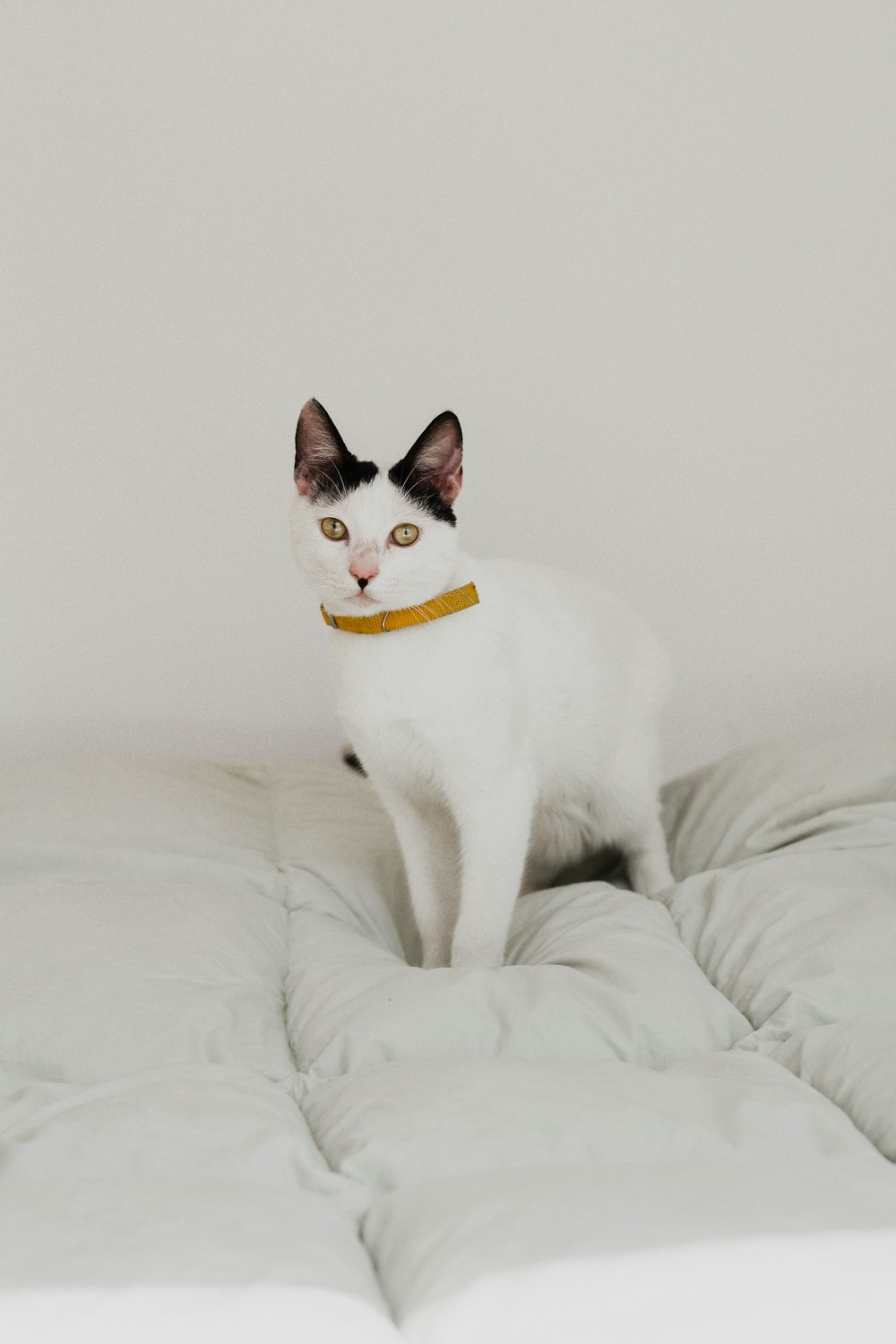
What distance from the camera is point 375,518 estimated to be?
1.55m

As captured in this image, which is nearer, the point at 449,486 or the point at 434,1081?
the point at 434,1081

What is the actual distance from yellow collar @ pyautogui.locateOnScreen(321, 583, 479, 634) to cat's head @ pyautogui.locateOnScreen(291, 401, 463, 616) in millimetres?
15

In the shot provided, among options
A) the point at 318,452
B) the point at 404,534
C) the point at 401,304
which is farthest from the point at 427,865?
the point at 401,304

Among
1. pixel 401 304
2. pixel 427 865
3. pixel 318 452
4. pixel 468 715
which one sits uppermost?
pixel 401 304

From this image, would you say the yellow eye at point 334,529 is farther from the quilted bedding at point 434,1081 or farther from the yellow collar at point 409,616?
the quilted bedding at point 434,1081

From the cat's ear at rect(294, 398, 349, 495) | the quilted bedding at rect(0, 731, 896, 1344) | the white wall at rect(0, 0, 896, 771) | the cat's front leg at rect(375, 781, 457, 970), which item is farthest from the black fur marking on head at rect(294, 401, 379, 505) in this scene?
the white wall at rect(0, 0, 896, 771)

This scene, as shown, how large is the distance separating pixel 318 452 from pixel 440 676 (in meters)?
0.34

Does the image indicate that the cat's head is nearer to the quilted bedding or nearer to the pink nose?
the pink nose

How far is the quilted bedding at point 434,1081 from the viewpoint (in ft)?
2.29

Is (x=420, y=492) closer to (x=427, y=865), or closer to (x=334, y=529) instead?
(x=334, y=529)

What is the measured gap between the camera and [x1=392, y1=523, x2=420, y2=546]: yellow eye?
1561 millimetres

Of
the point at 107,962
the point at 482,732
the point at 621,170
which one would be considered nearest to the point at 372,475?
the point at 482,732

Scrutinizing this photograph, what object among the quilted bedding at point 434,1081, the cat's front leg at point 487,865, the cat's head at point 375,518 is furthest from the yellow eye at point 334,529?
the quilted bedding at point 434,1081

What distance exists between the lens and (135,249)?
2650 mm
